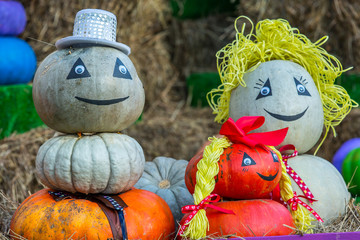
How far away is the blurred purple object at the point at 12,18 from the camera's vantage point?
11.4ft

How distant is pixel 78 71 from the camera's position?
6.59ft

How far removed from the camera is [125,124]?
2.15m

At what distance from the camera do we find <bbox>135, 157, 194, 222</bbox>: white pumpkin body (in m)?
2.39

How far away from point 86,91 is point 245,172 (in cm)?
80

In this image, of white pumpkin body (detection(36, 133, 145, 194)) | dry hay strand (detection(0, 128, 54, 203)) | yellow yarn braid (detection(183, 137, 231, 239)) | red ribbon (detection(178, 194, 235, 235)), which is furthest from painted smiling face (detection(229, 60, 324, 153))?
dry hay strand (detection(0, 128, 54, 203))

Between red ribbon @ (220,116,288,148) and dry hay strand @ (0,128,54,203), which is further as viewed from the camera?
dry hay strand @ (0,128,54,203)

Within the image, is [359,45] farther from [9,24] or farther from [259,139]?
[9,24]

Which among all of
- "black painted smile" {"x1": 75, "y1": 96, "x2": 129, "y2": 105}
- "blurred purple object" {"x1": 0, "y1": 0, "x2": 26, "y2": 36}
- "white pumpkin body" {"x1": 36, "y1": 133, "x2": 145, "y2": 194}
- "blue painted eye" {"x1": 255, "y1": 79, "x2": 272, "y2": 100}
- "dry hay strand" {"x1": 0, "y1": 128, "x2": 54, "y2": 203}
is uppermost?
"blurred purple object" {"x1": 0, "y1": 0, "x2": 26, "y2": 36}

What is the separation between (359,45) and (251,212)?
2.71 m

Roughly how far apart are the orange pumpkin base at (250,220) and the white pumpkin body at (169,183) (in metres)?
0.43

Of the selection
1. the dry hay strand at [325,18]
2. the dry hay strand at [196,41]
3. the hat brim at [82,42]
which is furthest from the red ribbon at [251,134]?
the dry hay strand at [196,41]

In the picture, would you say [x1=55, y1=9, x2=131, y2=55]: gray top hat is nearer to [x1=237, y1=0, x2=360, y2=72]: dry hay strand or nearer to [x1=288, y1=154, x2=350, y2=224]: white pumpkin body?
[x1=288, y1=154, x2=350, y2=224]: white pumpkin body

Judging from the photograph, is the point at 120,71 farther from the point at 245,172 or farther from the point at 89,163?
the point at 245,172

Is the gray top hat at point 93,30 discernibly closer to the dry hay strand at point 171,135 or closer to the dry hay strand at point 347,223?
the dry hay strand at point 347,223
